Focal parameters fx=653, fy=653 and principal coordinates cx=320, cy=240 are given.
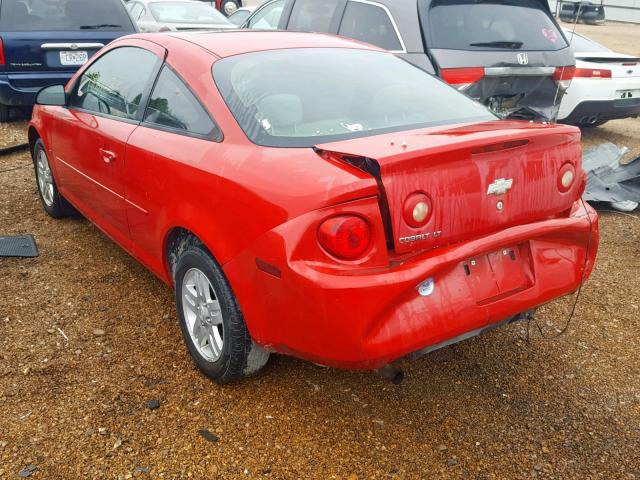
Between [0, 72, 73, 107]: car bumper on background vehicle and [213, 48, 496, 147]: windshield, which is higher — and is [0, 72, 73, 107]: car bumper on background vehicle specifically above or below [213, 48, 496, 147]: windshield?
below

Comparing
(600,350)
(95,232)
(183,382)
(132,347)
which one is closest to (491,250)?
(600,350)

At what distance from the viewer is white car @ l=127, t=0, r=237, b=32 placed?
37.4 feet

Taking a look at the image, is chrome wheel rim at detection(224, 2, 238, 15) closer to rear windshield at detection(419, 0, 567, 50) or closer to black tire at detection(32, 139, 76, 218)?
rear windshield at detection(419, 0, 567, 50)

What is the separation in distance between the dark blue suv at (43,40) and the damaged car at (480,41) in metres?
2.97

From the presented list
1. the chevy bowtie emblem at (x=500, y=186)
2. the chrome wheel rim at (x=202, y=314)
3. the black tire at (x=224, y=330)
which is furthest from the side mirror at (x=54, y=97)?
the chevy bowtie emblem at (x=500, y=186)

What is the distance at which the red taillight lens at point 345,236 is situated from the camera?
7.54ft

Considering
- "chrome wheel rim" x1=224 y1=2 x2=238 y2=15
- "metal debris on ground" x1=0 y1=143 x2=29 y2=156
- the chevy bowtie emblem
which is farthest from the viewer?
"chrome wheel rim" x1=224 y1=2 x2=238 y2=15

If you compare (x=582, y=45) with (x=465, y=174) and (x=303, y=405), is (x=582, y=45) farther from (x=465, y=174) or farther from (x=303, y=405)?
(x=303, y=405)

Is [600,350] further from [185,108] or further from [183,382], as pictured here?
[185,108]

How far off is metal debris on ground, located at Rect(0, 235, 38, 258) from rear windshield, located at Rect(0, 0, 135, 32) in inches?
142

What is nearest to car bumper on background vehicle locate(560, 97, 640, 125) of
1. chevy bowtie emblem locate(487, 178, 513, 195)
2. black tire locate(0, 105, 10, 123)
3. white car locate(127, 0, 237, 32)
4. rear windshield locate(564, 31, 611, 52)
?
rear windshield locate(564, 31, 611, 52)

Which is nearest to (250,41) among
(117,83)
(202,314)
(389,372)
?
(117,83)

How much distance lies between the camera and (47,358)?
10.8ft

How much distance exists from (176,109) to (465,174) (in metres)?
1.50
